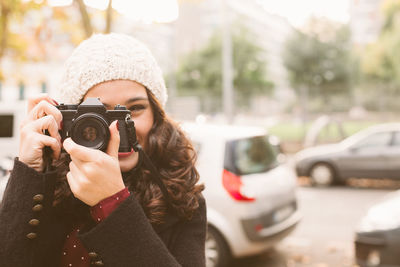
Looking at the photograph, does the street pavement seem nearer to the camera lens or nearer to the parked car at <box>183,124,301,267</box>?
the parked car at <box>183,124,301,267</box>

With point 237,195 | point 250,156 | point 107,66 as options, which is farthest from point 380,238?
point 107,66

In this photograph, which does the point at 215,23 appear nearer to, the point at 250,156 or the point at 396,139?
the point at 396,139

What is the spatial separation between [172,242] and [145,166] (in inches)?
9.9

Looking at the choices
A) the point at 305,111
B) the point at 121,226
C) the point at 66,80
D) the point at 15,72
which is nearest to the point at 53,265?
the point at 121,226

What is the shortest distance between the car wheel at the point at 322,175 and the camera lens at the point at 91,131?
30.2ft

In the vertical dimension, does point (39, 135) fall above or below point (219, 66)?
below

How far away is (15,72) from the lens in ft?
37.9

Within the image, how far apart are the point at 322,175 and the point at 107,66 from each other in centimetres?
908

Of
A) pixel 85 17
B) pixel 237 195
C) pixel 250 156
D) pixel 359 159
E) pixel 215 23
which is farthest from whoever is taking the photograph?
pixel 215 23

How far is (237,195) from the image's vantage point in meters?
4.18

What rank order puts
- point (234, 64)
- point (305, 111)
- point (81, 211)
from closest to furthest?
point (81, 211), point (305, 111), point (234, 64)

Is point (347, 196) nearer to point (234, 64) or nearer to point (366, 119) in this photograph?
point (366, 119)

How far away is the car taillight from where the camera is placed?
13.7ft

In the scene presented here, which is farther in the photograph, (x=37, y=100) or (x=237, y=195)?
(x=237, y=195)
